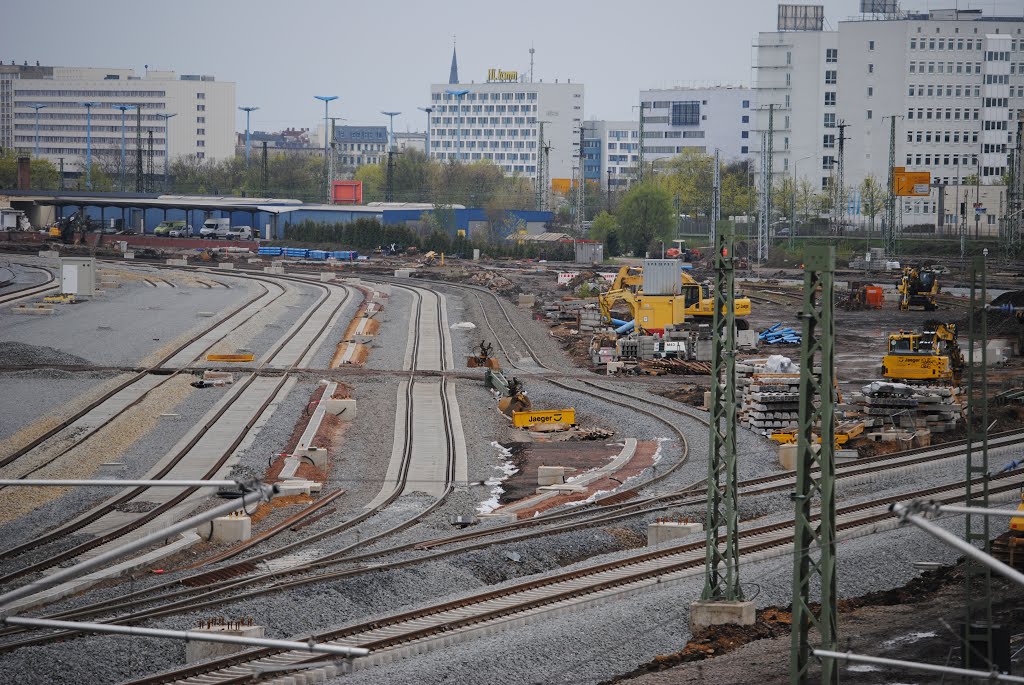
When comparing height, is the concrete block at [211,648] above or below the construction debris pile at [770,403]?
below

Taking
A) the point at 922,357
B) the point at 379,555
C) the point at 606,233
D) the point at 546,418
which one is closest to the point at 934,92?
the point at 606,233

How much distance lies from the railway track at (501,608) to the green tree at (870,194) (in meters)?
100

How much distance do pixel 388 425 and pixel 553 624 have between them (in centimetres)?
1677

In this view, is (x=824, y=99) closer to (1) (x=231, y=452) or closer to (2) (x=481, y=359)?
(2) (x=481, y=359)

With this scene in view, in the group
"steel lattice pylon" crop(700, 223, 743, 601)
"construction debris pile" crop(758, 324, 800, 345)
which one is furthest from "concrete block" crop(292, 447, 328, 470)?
"construction debris pile" crop(758, 324, 800, 345)

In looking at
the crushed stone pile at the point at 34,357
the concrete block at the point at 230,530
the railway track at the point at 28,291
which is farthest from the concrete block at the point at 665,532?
the railway track at the point at 28,291

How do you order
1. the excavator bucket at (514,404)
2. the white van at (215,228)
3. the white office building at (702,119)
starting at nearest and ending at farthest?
1. the excavator bucket at (514,404)
2. the white van at (215,228)
3. the white office building at (702,119)

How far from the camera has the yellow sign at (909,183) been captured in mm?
95713

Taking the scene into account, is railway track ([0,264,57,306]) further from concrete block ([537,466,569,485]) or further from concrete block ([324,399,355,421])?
concrete block ([537,466,569,485])

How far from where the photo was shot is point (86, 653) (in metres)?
15.2

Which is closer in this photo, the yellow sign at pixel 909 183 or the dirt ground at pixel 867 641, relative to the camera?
the dirt ground at pixel 867 641

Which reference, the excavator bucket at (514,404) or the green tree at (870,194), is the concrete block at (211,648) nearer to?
the excavator bucket at (514,404)

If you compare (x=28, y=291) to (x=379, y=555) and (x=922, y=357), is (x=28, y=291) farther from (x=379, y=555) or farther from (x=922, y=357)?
(x=379, y=555)

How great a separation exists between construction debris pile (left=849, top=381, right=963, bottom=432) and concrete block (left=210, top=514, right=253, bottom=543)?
16196mm
